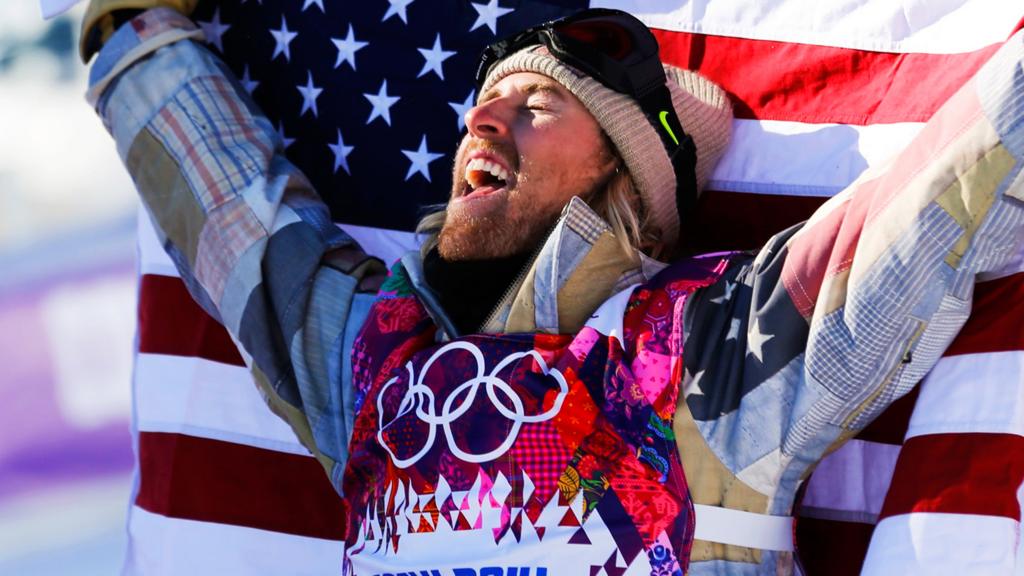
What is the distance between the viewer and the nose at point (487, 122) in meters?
2.59

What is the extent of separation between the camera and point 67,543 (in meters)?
3.58

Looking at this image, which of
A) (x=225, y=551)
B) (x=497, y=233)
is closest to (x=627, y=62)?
(x=497, y=233)

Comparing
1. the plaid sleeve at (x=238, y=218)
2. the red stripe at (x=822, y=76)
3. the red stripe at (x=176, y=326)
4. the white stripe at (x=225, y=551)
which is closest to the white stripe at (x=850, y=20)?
the red stripe at (x=822, y=76)

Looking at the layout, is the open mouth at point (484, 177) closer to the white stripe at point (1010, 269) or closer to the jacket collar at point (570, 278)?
the jacket collar at point (570, 278)

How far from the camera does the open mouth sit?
2602 mm

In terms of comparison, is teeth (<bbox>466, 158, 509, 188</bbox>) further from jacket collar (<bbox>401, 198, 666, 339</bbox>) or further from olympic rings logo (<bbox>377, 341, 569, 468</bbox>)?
olympic rings logo (<bbox>377, 341, 569, 468</bbox>)

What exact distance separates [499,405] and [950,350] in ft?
2.28

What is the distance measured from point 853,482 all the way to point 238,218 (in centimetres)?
124

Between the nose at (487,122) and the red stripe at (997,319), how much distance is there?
0.89 meters

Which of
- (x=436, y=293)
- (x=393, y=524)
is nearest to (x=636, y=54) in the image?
(x=436, y=293)

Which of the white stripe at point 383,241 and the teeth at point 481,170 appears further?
the white stripe at point 383,241

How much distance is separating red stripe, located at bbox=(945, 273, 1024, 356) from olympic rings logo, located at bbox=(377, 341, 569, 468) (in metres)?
0.63

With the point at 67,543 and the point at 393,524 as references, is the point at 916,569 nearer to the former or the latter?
the point at 393,524

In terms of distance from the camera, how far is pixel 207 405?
121 inches
